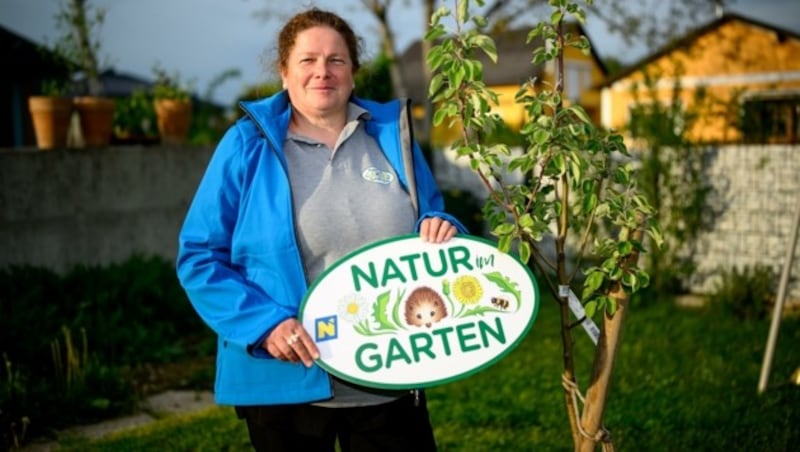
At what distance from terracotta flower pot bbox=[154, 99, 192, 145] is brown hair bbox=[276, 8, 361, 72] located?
5.86 meters

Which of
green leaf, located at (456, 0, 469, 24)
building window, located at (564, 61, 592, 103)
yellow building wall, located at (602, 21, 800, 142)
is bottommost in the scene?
green leaf, located at (456, 0, 469, 24)

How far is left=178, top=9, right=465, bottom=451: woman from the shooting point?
197cm

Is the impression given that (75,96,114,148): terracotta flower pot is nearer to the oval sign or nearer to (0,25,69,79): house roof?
→ the oval sign

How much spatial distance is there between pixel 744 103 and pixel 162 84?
233 inches

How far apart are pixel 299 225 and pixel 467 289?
1.52 feet

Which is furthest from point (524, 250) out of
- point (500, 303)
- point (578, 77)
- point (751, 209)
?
point (578, 77)

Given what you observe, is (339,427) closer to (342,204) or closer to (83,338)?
(342,204)

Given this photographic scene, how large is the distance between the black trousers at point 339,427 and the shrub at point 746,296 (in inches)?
201

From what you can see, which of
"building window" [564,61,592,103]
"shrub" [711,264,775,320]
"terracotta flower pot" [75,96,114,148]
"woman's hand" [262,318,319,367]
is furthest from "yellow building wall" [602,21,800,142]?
"woman's hand" [262,318,319,367]

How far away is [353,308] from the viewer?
196 cm

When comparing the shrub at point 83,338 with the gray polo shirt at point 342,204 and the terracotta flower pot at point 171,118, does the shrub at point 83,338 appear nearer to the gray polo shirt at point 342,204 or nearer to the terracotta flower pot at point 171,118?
the terracotta flower pot at point 171,118

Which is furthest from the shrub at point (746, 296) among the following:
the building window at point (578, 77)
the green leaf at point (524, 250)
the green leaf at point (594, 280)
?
the building window at point (578, 77)

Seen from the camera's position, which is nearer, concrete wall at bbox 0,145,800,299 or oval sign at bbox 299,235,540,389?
oval sign at bbox 299,235,540,389

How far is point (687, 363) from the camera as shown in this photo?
5.26 m
